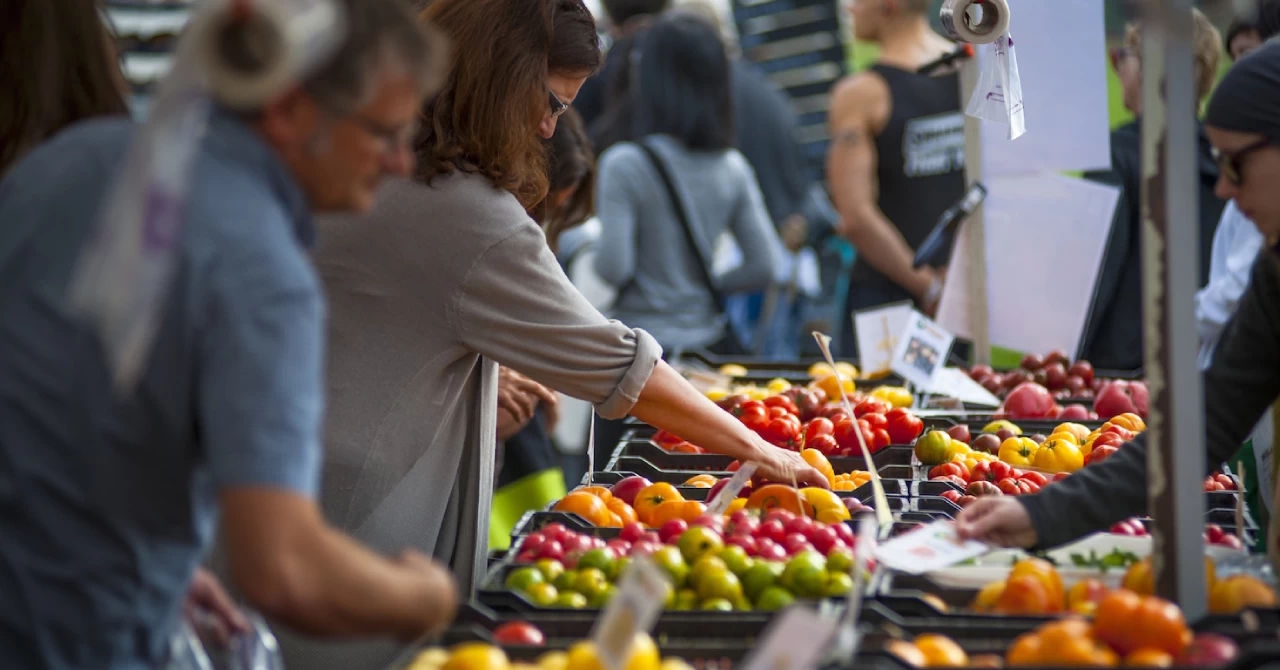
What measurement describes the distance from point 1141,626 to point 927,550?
1.80 feet

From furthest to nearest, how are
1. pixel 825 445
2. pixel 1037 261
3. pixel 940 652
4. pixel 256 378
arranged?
pixel 1037 261 < pixel 825 445 < pixel 940 652 < pixel 256 378

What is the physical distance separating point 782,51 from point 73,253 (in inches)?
366

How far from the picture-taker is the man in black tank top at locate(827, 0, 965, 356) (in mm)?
5715

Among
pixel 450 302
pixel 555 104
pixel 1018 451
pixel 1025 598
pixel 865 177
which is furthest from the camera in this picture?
pixel 865 177

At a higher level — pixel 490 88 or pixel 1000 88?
pixel 490 88

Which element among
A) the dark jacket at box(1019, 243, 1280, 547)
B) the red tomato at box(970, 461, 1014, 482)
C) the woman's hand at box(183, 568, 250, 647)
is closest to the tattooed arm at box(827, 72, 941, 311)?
the red tomato at box(970, 461, 1014, 482)

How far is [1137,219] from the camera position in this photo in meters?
5.19

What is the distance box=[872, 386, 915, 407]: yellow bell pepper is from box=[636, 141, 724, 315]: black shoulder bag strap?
161 cm

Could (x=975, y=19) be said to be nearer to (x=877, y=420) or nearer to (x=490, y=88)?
(x=877, y=420)

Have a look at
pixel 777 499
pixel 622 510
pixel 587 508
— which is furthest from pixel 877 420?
pixel 587 508

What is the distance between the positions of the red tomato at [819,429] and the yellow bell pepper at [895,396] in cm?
51

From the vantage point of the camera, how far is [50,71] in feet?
6.14

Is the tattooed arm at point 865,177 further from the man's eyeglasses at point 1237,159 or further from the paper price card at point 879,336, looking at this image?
the man's eyeglasses at point 1237,159

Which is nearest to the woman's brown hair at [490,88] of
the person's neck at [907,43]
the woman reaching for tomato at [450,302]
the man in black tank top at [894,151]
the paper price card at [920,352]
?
the woman reaching for tomato at [450,302]
